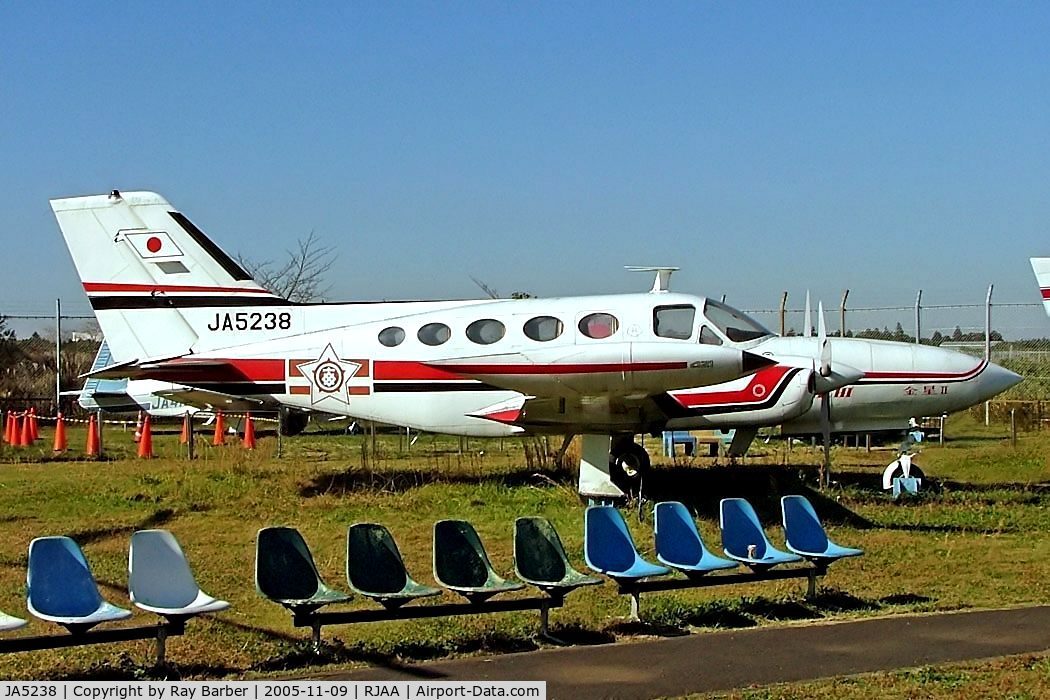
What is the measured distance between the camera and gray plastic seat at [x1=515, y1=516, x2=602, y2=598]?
9.12m

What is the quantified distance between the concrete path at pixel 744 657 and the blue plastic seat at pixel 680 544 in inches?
29.6

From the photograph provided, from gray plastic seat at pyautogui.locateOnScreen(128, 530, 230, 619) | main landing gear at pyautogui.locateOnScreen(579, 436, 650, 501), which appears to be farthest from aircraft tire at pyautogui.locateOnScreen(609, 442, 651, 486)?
gray plastic seat at pyautogui.locateOnScreen(128, 530, 230, 619)

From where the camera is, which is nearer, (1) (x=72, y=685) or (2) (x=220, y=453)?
(1) (x=72, y=685)

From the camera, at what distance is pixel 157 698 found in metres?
7.23

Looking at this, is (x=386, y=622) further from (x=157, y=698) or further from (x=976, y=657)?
(x=976, y=657)

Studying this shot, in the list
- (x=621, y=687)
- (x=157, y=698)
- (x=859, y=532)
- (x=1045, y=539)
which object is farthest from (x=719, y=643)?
(x=1045, y=539)

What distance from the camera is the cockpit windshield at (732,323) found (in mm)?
16344

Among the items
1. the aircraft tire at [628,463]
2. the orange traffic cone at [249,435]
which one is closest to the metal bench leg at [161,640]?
the aircraft tire at [628,463]

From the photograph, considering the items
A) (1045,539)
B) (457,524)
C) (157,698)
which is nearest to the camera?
(157,698)

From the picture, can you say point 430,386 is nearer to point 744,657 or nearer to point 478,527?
point 478,527

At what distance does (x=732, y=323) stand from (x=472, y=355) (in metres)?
3.56

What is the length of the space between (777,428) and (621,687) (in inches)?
483
